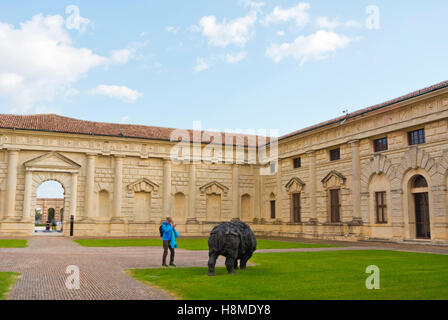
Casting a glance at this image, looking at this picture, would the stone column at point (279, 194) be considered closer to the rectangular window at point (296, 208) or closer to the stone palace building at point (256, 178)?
the stone palace building at point (256, 178)

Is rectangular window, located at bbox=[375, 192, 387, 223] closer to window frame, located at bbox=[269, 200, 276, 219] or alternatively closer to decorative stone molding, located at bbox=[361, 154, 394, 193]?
decorative stone molding, located at bbox=[361, 154, 394, 193]

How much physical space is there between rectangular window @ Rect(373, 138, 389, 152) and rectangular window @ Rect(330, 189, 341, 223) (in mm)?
4577

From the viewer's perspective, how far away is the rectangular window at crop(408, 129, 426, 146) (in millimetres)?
24328

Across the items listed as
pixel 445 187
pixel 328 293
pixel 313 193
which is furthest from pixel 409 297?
pixel 313 193

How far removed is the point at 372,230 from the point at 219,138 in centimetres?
1826

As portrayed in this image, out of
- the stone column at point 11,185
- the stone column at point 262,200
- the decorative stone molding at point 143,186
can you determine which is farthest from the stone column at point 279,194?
the stone column at point 11,185

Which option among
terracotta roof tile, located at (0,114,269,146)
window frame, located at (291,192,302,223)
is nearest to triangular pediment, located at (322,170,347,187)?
window frame, located at (291,192,302,223)

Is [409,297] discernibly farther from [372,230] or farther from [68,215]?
[68,215]

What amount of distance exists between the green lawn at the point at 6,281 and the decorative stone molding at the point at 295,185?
85.4ft

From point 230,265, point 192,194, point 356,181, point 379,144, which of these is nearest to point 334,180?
point 356,181

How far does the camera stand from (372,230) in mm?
27156

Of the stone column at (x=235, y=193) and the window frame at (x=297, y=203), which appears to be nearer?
the window frame at (x=297, y=203)

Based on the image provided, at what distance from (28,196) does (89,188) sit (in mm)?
4620

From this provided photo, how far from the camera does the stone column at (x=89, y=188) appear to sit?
114 ft
